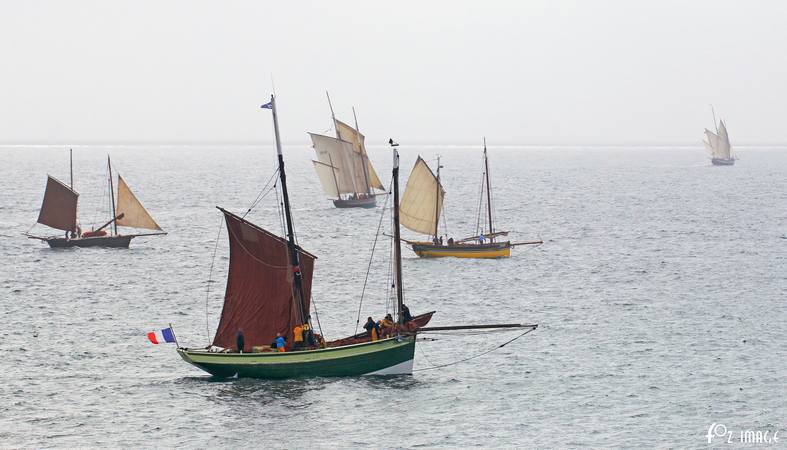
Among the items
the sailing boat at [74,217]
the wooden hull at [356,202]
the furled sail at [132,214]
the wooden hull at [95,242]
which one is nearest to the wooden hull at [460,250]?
the sailing boat at [74,217]

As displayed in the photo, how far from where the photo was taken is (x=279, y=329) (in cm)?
5541

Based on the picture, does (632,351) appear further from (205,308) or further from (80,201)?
(80,201)

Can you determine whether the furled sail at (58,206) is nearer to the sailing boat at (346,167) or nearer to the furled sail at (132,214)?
the furled sail at (132,214)

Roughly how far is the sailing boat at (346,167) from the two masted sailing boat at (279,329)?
9802cm

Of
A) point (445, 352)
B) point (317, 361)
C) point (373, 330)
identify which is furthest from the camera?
point (445, 352)

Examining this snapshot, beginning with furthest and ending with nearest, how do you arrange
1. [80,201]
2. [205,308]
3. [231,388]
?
[80,201], [205,308], [231,388]

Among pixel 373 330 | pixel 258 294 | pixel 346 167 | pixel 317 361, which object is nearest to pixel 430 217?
pixel 258 294

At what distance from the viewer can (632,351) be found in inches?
2454

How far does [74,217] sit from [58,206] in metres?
2.33

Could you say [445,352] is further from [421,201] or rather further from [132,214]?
[132,214]

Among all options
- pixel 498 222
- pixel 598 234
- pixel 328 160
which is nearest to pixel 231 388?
pixel 598 234

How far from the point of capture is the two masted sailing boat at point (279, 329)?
5344cm

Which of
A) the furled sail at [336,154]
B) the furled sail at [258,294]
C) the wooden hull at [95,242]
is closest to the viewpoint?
the furled sail at [258,294]

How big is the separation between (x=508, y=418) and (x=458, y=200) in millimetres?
144780
